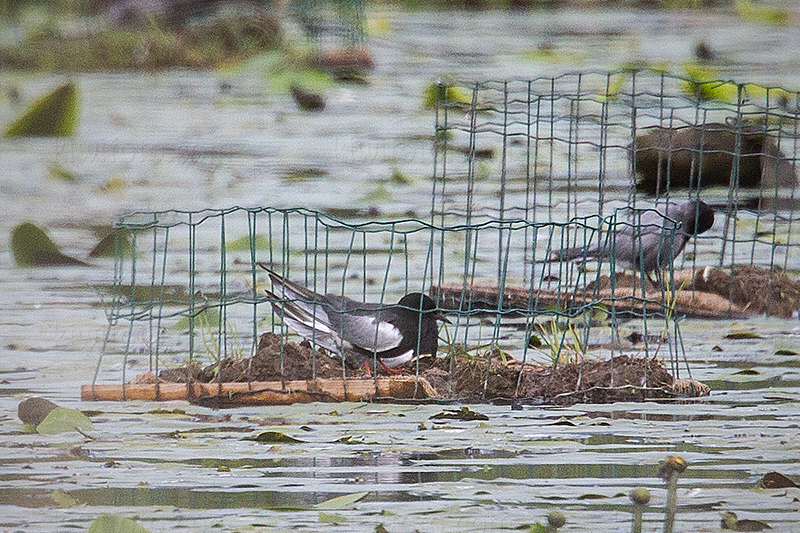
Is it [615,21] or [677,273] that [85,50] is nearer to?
[615,21]

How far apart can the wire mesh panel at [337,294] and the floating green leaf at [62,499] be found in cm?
71

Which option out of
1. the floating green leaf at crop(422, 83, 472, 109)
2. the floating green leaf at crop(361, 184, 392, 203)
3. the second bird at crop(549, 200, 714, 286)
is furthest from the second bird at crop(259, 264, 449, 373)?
the floating green leaf at crop(422, 83, 472, 109)

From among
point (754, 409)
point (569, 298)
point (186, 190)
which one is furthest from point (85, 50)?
point (754, 409)

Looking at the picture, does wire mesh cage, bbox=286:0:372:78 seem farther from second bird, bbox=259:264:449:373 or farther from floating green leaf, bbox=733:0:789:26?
second bird, bbox=259:264:449:373

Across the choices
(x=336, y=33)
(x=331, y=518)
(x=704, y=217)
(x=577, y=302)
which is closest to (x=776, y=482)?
(x=331, y=518)

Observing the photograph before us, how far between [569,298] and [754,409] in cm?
118

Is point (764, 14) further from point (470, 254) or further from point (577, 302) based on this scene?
point (577, 302)

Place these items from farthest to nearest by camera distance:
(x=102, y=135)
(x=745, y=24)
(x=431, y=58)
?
(x=745, y=24) < (x=431, y=58) < (x=102, y=135)

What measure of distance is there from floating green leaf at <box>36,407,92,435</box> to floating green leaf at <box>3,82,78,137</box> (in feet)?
16.7

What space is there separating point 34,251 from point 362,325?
223 centimetres

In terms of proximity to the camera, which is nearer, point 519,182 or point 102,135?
point 519,182

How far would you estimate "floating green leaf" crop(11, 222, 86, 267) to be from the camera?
5871 mm

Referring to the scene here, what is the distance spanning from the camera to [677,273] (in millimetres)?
5727

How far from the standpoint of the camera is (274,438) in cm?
379
